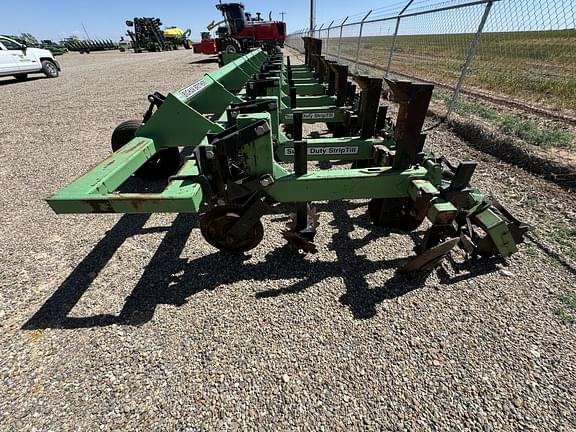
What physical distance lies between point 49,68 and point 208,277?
1697 cm

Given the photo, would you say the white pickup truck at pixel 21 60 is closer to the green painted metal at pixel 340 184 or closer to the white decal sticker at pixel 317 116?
the white decal sticker at pixel 317 116

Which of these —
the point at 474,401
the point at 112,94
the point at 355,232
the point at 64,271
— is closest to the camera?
the point at 474,401

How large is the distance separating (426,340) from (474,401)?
39 cm

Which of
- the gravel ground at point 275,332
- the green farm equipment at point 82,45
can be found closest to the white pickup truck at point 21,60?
the gravel ground at point 275,332

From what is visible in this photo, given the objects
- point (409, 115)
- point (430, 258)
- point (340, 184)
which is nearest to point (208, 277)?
point (340, 184)

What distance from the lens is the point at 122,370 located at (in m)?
1.80

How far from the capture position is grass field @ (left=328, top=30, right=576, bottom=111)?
644cm

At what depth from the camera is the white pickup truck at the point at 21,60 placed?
457 inches

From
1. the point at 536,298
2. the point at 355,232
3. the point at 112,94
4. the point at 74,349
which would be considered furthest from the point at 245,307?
the point at 112,94

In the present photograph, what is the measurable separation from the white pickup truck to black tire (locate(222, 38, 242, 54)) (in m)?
8.49

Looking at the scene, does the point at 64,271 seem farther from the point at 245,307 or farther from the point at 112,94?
the point at 112,94

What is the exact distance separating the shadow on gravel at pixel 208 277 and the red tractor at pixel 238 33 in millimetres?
17542

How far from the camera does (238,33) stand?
750 inches

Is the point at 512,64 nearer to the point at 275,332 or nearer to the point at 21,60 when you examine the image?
the point at 275,332
